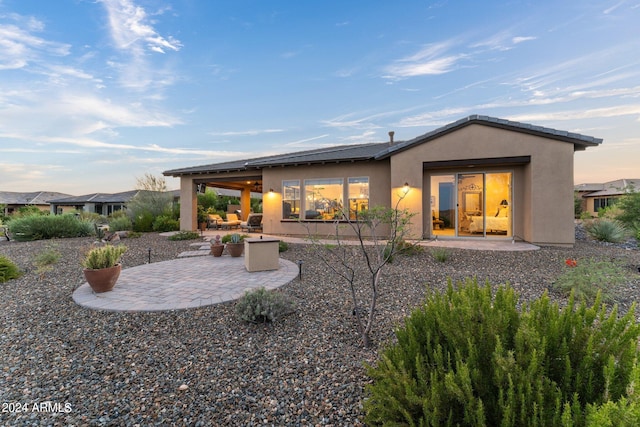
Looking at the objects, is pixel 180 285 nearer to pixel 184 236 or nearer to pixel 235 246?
pixel 235 246

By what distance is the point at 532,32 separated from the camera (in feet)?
28.9

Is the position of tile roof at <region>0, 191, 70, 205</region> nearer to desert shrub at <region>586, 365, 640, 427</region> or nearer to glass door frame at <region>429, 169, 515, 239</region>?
glass door frame at <region>429, 169, 515, 239</region>

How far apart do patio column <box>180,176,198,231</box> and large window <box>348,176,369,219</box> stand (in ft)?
27.4

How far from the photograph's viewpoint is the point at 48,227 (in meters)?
11.5

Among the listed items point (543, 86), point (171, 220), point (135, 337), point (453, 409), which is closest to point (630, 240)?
point (543, 86)

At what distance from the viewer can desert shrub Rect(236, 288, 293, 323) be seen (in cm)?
349

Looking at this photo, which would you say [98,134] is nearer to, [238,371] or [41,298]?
[41,298]

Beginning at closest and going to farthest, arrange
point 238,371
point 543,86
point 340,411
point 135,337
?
point 340,411
point 238,371
point 135,337
point 543,86

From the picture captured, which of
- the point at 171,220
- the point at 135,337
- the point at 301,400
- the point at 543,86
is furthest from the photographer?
the point at 171,220

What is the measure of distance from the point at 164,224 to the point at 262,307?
508 inches

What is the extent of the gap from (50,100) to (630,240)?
22896 millimetres

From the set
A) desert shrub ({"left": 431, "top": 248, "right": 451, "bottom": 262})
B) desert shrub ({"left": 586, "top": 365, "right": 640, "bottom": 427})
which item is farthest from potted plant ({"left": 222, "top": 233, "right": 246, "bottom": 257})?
desert shrub ({"left": 586, "top": 365, "right": 640, "bottom": 427})

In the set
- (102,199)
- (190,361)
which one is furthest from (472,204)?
(102,199)

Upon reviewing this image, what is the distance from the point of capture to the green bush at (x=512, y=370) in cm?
125
